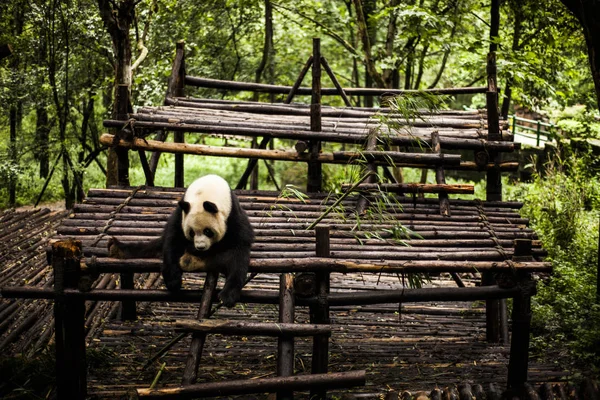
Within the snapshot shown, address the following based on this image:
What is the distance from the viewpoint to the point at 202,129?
23.3 feet

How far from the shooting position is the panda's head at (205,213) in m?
4.56

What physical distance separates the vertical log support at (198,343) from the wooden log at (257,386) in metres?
0.10

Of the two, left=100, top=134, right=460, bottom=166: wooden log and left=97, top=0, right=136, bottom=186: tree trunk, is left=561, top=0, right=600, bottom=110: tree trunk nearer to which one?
left=100, top=134, right=460, bottom=166: wooden log

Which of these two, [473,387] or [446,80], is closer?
[473,387]

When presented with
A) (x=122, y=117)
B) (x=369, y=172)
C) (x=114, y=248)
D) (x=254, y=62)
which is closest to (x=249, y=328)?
(x=114, y=248)

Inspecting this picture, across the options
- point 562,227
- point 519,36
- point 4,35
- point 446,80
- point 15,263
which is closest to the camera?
point 15,263

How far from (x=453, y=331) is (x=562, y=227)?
466cm

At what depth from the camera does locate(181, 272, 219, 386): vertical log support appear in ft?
13.8

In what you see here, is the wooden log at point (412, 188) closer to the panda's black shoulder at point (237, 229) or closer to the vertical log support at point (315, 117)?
the vertical log support at point (315, 117)

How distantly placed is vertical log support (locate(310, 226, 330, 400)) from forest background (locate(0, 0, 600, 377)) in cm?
445

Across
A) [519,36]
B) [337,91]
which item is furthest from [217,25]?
[519,36]

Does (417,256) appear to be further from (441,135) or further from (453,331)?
(441,135)

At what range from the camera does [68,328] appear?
4848 millimetres

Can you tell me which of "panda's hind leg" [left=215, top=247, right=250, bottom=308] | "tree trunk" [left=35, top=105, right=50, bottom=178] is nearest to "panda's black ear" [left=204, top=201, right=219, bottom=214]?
"panda's hind leg" [left=215, top=247, right=250, bottom=308]
